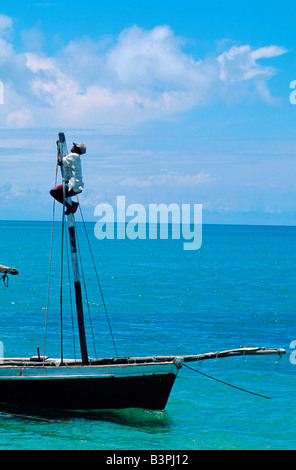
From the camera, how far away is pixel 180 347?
115 ft

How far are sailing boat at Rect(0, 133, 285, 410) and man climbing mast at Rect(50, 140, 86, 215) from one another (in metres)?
0.39

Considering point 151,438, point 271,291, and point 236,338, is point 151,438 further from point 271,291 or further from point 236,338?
point 271,291

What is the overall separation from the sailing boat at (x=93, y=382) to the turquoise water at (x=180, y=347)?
2.05 feet

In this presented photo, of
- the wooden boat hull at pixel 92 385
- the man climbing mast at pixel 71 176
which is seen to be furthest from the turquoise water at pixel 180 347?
the man climbing mast at pixel 71 176

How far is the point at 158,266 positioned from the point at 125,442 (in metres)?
84.3

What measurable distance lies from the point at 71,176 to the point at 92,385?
7476 mm

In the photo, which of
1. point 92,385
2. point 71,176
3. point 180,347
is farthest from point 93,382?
point 180,347

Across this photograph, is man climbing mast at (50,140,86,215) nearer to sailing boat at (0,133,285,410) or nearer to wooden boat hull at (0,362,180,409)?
sailing boat at (0,133,285,410)

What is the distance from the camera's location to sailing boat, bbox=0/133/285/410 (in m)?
20.5

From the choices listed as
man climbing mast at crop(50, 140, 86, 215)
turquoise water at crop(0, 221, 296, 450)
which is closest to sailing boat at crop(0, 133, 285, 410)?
man climbing mast at crop(50, 140, 86, 215)

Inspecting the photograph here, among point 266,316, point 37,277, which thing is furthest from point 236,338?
point 37,277

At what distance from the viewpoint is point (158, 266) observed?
104375 millimetres

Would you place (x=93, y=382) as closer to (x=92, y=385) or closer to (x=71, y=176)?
(x=92, y=385)

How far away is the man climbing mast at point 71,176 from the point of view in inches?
840
